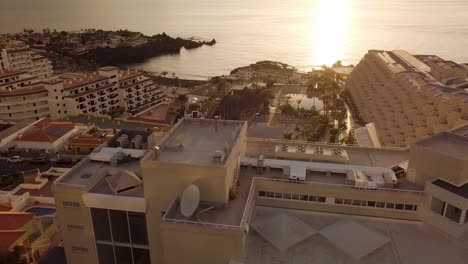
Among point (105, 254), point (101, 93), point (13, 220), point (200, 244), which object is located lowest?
point (13, 220)

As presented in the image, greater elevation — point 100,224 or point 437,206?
point 437,206

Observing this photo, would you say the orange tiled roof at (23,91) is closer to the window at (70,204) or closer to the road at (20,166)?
the road at (20,166)

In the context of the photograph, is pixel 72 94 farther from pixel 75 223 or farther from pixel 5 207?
pixel 75 223

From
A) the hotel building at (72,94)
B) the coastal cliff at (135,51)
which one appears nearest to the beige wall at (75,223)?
the hotel building at (72,94)

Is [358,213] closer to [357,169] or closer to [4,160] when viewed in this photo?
[357,169]

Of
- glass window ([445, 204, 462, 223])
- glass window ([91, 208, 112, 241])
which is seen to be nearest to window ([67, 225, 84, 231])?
glass window ([91, 208, 112, 241])

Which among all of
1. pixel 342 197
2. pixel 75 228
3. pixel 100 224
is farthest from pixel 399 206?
pixel 75 228

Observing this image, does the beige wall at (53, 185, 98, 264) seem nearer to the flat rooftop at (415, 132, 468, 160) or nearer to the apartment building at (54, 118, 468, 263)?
the apartment building at (54, 118, 468, 263)
